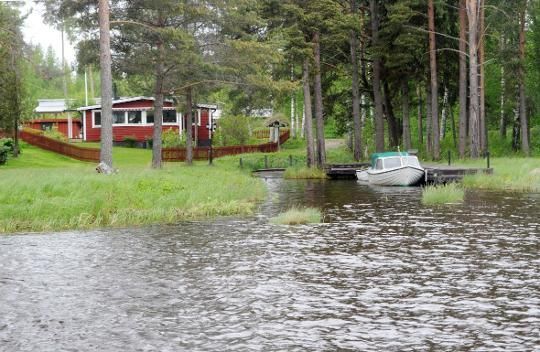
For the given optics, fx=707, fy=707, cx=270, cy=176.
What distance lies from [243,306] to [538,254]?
7.43 metres

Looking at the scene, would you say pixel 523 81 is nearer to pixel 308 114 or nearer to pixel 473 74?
pixel 473 74

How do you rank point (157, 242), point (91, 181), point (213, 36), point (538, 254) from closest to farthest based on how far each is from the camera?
point (538, 254), point (157, 242), point (91, 181), point (213, 36)

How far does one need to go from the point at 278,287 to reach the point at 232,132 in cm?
5969

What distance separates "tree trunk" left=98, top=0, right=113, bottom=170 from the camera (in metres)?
29.4

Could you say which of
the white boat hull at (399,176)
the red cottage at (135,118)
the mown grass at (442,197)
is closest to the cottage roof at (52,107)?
the red cottage at (135,118)

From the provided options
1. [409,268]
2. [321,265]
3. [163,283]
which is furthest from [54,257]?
[409,268]

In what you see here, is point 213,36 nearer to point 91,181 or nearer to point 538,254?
point 91,181

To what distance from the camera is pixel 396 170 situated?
3600 cm

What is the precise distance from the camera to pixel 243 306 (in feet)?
36.7

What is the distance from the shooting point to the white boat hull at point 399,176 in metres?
35.8

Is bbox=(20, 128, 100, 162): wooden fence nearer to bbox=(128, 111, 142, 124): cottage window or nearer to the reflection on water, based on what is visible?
bbox=(128, 111, 142, 124): cottage window

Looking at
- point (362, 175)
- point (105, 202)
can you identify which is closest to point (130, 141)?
point (362, 175)

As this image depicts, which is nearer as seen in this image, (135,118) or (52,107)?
(135,118)

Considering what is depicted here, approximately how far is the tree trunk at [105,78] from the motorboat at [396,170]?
46.8 feet
